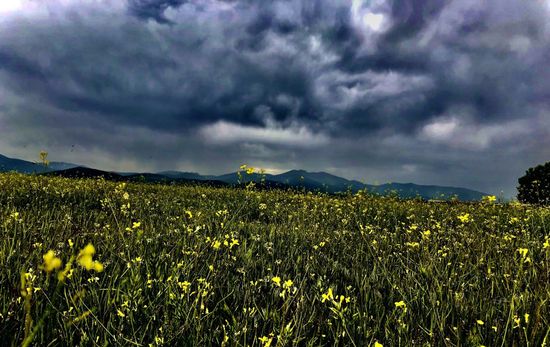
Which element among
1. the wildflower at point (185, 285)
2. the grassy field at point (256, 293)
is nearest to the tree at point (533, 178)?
the grassy field at point (256, 293)

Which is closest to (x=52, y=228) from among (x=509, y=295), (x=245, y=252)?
(x=245, y=252)

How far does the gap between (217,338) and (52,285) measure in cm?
170

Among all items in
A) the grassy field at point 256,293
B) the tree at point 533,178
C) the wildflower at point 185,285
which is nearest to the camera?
the grassy field at point 256,293

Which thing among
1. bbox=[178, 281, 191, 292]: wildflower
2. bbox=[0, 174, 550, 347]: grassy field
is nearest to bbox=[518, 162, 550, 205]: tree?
bbox=[0, 174, 550, 347]: grassy field

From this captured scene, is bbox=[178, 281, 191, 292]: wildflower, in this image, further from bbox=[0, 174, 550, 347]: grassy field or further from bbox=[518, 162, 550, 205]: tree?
bbox=[518, 162, 550, 205]: tree

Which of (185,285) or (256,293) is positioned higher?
(185,285)

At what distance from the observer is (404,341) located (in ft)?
8.25

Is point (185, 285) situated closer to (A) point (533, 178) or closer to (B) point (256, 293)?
(B) point (256, 293)

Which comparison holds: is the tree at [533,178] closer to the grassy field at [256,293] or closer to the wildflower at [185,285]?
the grassy field at [256,293]

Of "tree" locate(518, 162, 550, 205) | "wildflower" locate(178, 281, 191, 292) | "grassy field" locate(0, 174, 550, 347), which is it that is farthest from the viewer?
"tree" locate(518, 162, 550, 205)

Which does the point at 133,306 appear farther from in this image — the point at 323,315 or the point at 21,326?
the point at 323,315

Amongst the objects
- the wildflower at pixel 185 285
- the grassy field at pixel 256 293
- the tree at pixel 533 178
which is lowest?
the grassy field at pixel 256 293

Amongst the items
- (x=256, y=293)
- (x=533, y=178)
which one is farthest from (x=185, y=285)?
(x=533, y=178)

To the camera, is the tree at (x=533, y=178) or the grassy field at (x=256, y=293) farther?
the tree at (x=533, y=178)
